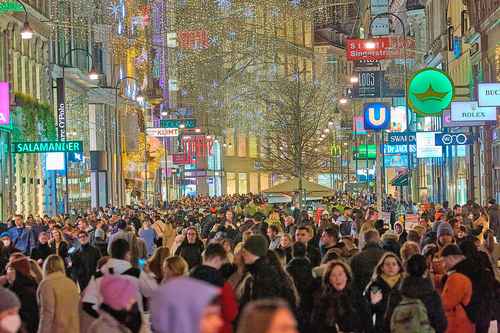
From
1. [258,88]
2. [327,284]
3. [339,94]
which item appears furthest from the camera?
[339,94]

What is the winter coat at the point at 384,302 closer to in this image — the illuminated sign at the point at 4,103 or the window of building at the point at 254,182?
the illuminated sign at the point at 4,103

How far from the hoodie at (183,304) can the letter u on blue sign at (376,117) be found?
34165mm

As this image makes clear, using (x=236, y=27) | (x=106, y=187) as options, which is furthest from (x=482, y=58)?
(x=106, y=187)

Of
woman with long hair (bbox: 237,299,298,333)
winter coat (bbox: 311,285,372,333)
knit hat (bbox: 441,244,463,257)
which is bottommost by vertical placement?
winter coat (bbox: 311,285,372,333)

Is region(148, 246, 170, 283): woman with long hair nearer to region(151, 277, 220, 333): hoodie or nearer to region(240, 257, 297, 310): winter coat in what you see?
region(240, 257, 297, 310): winter coat

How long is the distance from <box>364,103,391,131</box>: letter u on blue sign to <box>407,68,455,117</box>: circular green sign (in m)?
5.64

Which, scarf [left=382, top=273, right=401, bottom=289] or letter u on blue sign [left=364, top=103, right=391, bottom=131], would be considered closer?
scarf [left=382, top=273, right=401, bottom=289]

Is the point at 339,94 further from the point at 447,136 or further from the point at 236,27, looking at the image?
the point at 236,27

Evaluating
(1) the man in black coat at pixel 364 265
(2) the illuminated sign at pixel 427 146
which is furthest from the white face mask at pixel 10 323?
(2) the illuminated sign at pixel 427 146

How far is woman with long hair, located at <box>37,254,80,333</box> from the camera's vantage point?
1176 cm

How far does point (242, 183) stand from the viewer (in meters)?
141

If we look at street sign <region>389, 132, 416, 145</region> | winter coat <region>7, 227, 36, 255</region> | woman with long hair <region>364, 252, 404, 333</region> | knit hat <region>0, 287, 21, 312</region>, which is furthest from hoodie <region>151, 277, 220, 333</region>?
street sign <region>389, 132, 416, 145</region>

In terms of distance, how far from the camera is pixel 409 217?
34469mm

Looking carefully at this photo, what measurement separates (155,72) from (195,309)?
99677 millimetres
